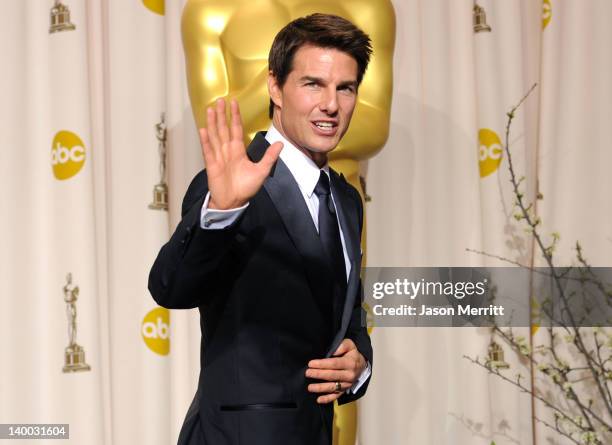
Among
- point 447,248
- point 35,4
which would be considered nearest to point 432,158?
point 447,248

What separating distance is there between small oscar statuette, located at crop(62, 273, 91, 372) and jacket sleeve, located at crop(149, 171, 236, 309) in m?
1.17

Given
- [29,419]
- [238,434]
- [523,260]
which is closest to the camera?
[238,434]

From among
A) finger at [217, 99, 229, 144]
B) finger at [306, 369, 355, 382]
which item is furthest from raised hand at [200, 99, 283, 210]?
finger at [306, 369, 355, 382]

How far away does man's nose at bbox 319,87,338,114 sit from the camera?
3.47 feet

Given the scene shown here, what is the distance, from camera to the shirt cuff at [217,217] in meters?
0.88

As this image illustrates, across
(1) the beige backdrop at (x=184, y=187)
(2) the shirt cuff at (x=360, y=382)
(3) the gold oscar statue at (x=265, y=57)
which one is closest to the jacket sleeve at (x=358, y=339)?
(2) the shirt cuff at (x=360, y=382)

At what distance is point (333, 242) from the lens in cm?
105

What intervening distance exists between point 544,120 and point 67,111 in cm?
120

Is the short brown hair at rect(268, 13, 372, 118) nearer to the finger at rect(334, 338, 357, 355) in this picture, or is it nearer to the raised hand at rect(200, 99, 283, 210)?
the raised hand at rect(200, 99, 283, 210)

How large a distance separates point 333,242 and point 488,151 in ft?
4.02

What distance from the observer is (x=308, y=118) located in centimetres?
107

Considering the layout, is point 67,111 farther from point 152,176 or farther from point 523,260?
point 523,260

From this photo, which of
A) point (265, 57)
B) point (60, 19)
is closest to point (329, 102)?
point (265, 57)

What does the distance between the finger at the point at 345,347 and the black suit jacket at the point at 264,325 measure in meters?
0.03
